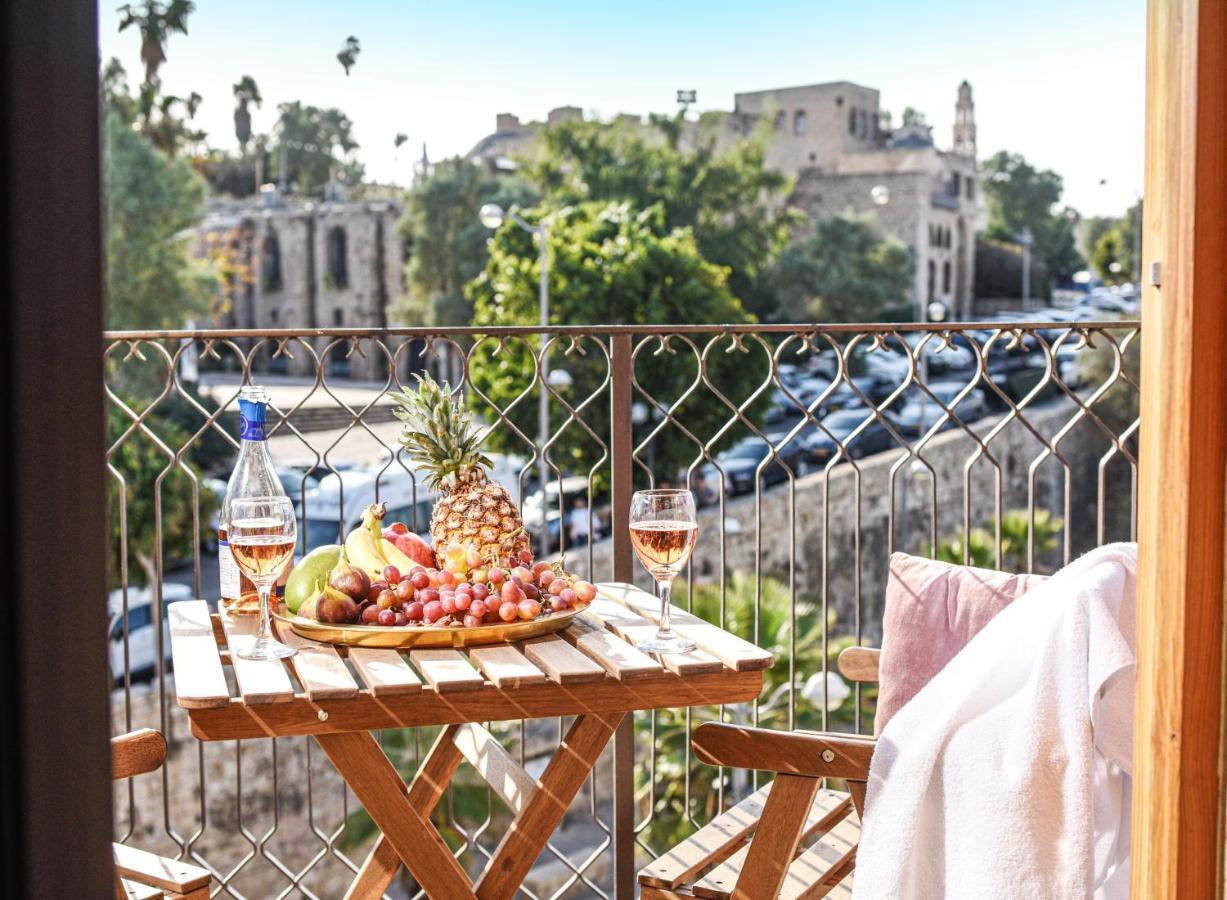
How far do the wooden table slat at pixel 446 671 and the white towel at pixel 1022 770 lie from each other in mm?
656

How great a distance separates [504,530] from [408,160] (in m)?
38.6

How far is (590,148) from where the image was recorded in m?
34.4

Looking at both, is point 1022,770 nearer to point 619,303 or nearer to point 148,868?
point 148,868

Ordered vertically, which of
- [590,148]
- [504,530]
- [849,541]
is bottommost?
[849,541]

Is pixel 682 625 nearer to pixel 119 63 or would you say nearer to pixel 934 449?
pixel 934 449

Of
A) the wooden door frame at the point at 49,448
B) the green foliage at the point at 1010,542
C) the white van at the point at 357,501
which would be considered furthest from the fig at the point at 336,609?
the white van at the point at 357,501

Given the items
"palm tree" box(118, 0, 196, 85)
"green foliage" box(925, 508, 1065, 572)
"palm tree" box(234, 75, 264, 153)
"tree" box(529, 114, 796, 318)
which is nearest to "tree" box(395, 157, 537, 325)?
"tree" box(529, 114, 796, 318)

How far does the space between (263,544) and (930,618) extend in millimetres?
1266

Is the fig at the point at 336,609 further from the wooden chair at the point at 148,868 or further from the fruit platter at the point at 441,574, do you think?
the wooden chair at the point at 148,868

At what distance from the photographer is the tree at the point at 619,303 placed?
69.2 ft

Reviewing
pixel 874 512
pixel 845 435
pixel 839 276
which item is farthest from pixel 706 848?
pixel 839 276

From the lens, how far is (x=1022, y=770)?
2012mm

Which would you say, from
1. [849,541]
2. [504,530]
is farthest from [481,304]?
[504,530]

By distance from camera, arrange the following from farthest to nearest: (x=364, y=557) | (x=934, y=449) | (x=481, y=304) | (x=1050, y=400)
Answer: (x=1050, y=400), (x=481, y=304), (x=934, y=449), (x=364, y=557)
